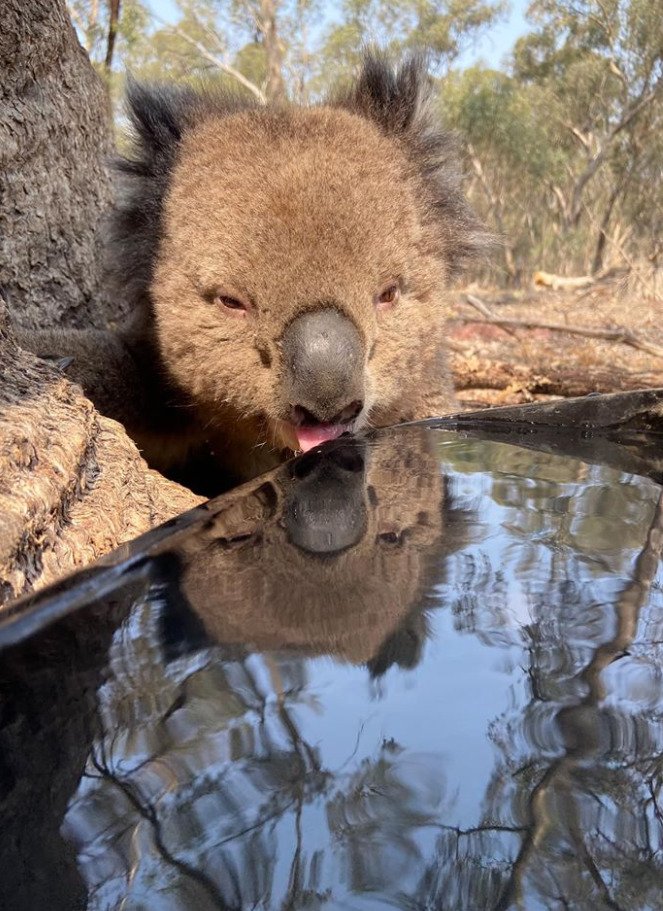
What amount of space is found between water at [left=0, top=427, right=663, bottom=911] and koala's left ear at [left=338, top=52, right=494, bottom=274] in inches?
72.3

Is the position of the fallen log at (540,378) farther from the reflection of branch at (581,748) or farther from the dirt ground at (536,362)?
the reflection of branch at (581,748)

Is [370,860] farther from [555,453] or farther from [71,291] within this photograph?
[71,291]

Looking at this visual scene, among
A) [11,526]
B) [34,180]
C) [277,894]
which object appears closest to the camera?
[277,894]

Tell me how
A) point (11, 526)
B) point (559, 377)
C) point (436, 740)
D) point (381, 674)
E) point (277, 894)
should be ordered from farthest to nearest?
point (559, 377)
point (11, 526)
point (381, 674)
point (436, 740)
point (277, 894)

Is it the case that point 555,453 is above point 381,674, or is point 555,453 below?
below

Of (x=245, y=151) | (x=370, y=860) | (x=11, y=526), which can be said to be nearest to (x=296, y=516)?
(x=11, y=526)

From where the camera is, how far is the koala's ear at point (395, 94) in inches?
109

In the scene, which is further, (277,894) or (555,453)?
(555,453)

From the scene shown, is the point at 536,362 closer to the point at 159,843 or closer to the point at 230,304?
the point at 230,304

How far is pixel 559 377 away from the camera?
14.8 feet

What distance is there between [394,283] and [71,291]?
156cm

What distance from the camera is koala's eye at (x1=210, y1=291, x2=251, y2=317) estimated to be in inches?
90.0

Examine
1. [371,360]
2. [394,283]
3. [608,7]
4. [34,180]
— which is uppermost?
[608,7]

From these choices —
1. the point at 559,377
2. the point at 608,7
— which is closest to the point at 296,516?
the point at 559,377
